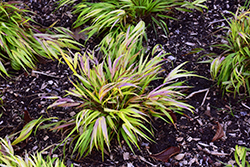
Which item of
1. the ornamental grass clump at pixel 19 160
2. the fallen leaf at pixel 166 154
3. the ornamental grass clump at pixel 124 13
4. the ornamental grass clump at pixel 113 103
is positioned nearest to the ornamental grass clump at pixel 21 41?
the ornamental grass clump at pixel 124 13

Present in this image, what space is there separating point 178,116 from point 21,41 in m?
1.37

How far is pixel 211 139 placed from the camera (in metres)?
1.68

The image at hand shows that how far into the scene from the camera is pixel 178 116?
1.79 metres

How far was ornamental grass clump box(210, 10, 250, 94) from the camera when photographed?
5.80 feet

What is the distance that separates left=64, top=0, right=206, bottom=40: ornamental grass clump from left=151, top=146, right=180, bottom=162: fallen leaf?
3.43ft

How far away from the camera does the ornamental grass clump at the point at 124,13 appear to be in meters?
2.05

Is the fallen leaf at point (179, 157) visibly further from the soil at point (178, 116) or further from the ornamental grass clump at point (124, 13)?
the ornamental grass clump at point (124, 13)

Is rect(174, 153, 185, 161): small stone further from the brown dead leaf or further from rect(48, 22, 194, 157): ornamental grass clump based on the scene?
the brown dead leaf

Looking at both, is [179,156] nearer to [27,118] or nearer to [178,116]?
[178,116]

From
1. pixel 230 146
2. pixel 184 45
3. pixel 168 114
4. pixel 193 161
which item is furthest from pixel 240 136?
pixel 184 45

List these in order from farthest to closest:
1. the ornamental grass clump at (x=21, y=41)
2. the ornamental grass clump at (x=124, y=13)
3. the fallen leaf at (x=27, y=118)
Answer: the ornamental grass clump at (x=124, y=13), the ornamental grass clump at (x=21, y=41), the fallen leaf at (x=27, y=118)

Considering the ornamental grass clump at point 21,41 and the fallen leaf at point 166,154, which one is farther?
the ornamental grass clump at point 21,41

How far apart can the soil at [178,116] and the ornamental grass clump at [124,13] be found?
4.5 inches

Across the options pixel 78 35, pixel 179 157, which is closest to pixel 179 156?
pixel 179 157
